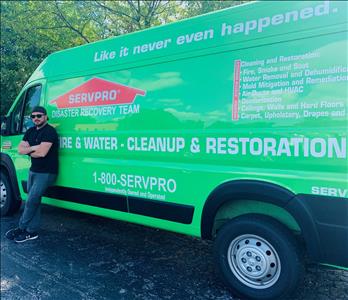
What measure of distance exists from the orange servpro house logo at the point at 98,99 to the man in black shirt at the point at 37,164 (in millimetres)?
296

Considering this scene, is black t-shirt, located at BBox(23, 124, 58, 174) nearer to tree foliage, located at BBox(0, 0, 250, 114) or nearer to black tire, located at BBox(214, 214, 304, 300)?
black tire, located at BBox(214, 214, 304, 300)

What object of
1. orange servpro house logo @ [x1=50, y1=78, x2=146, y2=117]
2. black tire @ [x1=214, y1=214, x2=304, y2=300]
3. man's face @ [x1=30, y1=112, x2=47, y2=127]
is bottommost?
black tire @ [x1=214, y1=214, x2=304, y2=300]

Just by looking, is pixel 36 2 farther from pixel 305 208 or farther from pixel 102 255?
pixel 305 208

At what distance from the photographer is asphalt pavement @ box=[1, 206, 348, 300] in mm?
3260

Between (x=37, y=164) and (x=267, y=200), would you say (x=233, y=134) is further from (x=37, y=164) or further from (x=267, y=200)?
(x=37, y=164)

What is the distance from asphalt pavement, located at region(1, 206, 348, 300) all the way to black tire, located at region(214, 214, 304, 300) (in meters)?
0.24

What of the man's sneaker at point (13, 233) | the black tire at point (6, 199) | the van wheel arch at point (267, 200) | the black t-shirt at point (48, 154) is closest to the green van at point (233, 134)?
the van wheel arch at point (267, 200)

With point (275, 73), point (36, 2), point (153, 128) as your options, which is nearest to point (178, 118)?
point (153, 128)

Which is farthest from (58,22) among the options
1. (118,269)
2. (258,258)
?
(258,258)

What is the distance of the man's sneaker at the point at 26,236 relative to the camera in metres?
4.56

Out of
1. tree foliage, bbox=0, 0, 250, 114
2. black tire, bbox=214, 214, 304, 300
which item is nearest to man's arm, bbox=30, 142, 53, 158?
black tire, bbox=214, 214, 304, 300

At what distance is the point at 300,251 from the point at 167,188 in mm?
1382

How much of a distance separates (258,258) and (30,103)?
3904mm

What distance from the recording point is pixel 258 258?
121 inches
